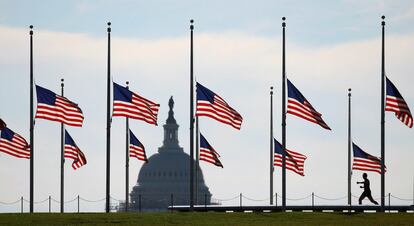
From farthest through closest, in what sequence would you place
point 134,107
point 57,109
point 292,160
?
point 292,160 → point 134,107 → point 57,109

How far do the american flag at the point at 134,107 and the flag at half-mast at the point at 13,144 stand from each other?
5.43m

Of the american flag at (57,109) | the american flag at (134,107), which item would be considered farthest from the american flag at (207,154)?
the american flag at (57,109)

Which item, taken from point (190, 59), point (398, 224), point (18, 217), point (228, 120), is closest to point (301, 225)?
point (398, 224)

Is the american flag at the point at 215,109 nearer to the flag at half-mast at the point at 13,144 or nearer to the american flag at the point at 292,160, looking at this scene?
the flag at half-mast at the point at 13,144

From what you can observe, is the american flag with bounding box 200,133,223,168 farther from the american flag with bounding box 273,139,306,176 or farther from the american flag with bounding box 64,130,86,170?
the american flag with bounding box 64,130,86,170

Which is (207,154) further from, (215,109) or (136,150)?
(215,109)

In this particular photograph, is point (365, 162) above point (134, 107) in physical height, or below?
below

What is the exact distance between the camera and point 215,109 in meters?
75.3

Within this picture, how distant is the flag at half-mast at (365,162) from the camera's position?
3258 inches

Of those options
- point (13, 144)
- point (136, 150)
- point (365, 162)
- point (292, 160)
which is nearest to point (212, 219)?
point (13, 144)

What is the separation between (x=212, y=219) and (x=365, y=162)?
2607cm

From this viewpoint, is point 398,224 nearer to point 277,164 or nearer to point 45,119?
point 45,119

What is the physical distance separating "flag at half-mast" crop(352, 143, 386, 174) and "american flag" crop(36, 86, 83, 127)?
17046mm

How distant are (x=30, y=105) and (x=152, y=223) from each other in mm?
23739
